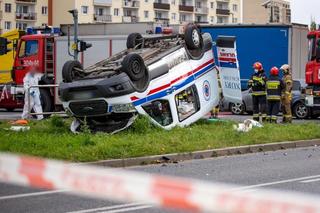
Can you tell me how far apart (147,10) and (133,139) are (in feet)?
288

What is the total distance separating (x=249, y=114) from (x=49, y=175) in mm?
21425

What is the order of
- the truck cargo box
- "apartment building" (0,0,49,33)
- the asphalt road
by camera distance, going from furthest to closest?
"apartment building" (0,0,49,33) < the truck cargo box < the asphalt road

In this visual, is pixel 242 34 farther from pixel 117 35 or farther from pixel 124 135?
pixel 124 135

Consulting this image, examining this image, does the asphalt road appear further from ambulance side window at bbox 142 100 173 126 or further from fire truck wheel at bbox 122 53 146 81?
fire truck wheel at bbox 122 53 146 81

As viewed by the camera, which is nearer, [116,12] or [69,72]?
[69,72]

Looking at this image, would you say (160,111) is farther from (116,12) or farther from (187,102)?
(116,12)

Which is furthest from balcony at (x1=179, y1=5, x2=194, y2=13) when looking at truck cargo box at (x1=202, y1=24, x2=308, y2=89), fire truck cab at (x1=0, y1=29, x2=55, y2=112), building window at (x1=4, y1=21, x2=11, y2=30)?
fire truck cab at (x1=0, y1=29, x2=55, y2=112)

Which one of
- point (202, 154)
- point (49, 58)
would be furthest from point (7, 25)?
point (202, 154)

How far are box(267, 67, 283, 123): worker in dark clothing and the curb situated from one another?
329 cm

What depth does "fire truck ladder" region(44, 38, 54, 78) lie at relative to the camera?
22.2 m

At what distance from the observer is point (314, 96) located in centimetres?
1995

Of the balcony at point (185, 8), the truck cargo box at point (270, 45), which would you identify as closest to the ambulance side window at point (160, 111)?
the truck cargo box at point (270, 45)

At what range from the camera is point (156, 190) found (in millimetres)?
2756

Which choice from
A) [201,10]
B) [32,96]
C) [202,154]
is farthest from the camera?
[201,10]
